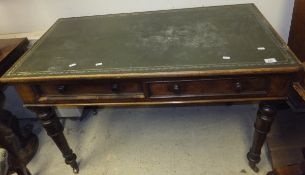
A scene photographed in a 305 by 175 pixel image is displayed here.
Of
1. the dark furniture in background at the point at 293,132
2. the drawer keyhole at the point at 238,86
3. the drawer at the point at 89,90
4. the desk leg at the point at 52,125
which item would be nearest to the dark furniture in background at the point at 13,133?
the desk leg at the point at 52,125

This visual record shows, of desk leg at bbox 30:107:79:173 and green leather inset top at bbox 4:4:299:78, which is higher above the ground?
green leather inset top at bbox 4:4:299:78

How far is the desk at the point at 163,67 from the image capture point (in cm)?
104

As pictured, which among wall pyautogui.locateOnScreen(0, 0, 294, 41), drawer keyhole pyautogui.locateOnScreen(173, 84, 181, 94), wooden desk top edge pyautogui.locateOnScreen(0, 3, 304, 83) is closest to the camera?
wooden desk top edge pyautogui.locateOnScreen(0, 3, 304, 83)

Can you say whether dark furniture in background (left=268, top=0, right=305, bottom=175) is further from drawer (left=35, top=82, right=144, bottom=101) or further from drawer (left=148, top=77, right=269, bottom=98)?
drawer (left=35, top=82, right=144, bottom=101)

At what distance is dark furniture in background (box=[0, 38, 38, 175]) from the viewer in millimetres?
1291

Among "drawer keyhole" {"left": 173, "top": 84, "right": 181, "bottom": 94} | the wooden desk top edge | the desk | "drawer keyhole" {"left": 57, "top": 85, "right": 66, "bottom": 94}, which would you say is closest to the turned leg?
the desk

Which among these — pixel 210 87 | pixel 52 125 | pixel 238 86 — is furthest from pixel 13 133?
pixel 238 86

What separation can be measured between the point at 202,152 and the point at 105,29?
0.93m

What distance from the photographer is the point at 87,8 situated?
1.69 meters

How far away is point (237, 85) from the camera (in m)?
1.06

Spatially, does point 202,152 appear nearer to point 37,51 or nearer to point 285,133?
point 285,133

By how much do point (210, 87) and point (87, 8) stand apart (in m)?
1.00

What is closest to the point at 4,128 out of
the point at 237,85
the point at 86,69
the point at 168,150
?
the point at 86,69

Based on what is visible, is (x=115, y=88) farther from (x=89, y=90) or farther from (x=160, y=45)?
(x=160, y=45)
